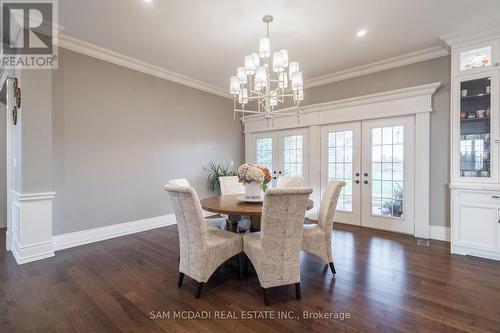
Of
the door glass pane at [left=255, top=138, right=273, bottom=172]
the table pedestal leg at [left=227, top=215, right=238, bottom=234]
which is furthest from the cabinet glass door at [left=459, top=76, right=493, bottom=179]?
the door glass pane at [left=255, top=138, right=273, bottom=172]

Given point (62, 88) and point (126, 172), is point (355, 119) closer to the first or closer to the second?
point (126, 172)

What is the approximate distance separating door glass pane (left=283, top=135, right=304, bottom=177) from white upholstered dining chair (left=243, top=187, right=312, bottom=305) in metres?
3.19

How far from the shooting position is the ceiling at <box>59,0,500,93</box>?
2.56 metres

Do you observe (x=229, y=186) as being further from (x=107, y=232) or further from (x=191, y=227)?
(x=107, y=232)

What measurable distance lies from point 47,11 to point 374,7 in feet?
12.1

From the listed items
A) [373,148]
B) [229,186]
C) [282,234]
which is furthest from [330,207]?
[373,148]

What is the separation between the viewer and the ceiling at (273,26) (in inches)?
101

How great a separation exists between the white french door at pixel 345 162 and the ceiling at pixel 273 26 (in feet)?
4.16

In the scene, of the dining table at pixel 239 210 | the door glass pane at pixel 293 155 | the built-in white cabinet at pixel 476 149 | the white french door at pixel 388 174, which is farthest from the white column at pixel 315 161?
the dining table at pixel 239 210

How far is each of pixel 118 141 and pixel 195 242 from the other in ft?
8.63

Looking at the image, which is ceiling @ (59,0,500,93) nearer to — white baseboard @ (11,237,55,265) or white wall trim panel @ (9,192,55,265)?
white wall trim panel @ (9,192,55,265)

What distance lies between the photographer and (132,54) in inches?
146

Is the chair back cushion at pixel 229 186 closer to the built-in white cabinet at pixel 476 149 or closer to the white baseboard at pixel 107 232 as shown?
the white baseboard at pixel 107 232

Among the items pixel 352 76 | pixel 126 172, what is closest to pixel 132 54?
pixel 126 172
